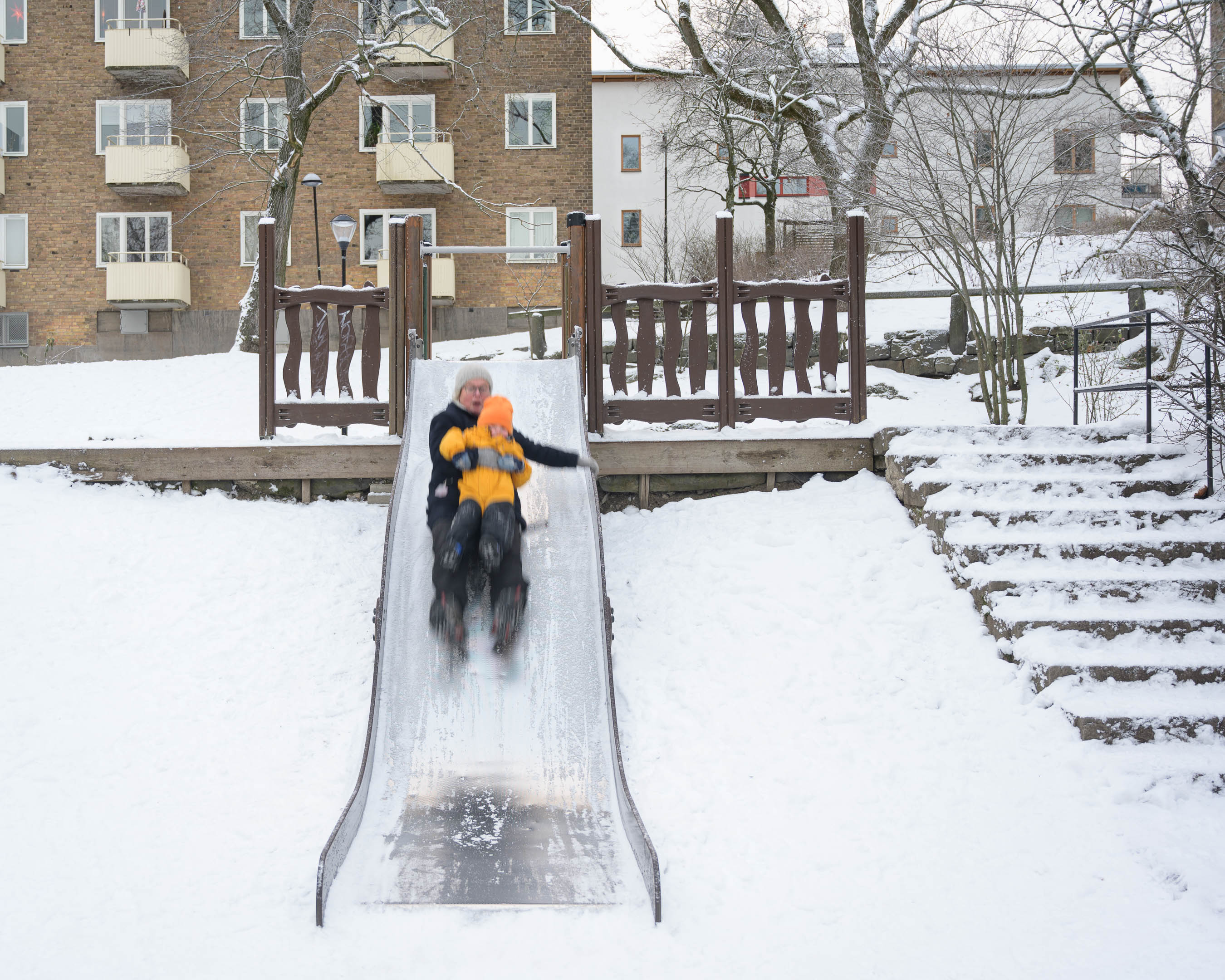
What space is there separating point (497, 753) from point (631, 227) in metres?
27.5

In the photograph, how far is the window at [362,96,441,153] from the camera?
25109 millimetres

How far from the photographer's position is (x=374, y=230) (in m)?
25.8

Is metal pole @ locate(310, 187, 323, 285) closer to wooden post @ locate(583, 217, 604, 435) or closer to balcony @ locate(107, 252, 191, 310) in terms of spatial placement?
balcony @ locate(107, 252, 191, 310)

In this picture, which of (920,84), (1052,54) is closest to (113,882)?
(920,84)

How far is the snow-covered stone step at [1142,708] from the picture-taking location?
4949mm

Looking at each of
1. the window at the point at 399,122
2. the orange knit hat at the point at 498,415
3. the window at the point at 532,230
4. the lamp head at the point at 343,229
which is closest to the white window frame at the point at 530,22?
the window at the point at 399,122

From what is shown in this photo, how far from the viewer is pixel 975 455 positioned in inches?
279

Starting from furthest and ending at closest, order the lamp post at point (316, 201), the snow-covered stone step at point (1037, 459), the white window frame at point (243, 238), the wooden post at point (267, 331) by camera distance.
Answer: the white window frame at point (243, 238) < the lamp post at point (316, 201) < the wooden post at point (267, 331) < the snow-covered stone step at point (1037, 459)

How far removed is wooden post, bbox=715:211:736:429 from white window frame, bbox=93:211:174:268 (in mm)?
21739

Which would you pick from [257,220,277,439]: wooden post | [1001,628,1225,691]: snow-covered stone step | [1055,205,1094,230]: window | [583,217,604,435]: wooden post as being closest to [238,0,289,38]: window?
[1055,205,1094,230]: window

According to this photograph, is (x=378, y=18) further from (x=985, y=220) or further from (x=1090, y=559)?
(x=1090, y=559)

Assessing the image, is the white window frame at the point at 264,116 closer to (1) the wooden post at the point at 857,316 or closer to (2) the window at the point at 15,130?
(2) the window at the point at 15,130

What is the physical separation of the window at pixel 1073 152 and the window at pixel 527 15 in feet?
50.4

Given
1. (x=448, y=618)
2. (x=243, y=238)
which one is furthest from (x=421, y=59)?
(x=448, y=618)
